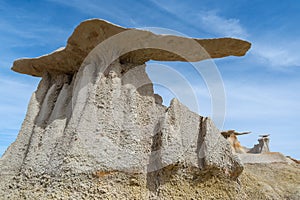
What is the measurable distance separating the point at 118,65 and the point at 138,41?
30.2 inches

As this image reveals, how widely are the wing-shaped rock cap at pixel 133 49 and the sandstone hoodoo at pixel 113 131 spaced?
2cm

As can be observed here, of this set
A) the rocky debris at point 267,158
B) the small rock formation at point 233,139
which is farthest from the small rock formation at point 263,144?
the rocky debris at point 267,158

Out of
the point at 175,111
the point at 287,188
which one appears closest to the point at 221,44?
the point at 175,111

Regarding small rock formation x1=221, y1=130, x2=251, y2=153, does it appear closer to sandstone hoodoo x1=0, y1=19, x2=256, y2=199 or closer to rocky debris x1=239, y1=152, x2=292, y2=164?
rocky debris x1=239, y1=152, x2=292, y2=164

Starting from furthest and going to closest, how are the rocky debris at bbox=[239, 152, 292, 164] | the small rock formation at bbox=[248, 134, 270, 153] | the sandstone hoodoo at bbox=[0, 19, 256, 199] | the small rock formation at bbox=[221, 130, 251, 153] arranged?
the small rock formation at bbox=[248, 134, 270, 153] → the small rock formation at bbox=[221, 130, 251, 153] → the rocky debris at bbox=[239, 152, 292, 164] → the sandstone hoodoo at bbox=[0, 19, 256, 199]

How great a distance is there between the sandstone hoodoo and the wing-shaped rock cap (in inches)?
0.9

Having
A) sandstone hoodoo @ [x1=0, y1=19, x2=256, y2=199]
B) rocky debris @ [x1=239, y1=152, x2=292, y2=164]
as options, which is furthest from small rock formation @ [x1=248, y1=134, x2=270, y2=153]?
sandstone hoodoo @ [x1=0, y1=19, x2=256, y2=199]

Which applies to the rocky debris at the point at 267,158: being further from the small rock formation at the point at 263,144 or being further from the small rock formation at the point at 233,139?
the small rock formation at the point at 263,144

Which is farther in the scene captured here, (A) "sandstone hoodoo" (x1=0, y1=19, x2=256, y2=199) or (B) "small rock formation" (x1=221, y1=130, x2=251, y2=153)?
(B) "small rock formation" (x1=221, y1=130, x2=251, y2=153)

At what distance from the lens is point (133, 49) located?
7.33 m

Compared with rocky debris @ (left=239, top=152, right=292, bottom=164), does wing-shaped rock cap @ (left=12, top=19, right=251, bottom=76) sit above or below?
above

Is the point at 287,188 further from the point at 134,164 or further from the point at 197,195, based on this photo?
the point at 134,164

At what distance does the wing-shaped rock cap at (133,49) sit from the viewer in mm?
6855

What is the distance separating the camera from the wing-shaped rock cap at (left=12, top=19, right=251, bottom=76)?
6855 mm
